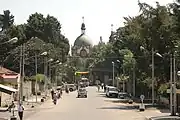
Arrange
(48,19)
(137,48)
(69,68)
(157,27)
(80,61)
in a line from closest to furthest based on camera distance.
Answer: (157,27)
(137,48)
(48,19)
(69,68)
(80,61)

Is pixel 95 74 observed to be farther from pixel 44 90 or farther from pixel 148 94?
pixel 148 94

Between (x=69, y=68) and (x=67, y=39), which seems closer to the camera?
(x=67, y=39)

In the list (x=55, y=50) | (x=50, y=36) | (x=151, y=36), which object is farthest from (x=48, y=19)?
(x=151, y=36)

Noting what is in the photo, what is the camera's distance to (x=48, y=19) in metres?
125

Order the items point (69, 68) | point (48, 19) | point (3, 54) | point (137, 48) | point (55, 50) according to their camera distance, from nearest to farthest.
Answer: point (137, 48) → point (3, 54) → point (55, 50) → point (48, 19) → point (69, 68)

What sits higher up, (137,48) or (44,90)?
(137,48)

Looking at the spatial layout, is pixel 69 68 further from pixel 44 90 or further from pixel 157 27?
pixel 157 27

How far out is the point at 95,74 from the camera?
17350 cm

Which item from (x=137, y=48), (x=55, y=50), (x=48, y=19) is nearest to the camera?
(x=137, y=48)

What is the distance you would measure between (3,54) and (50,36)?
1195 inches

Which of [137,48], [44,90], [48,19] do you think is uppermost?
[48,19]

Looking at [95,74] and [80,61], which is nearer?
[95,74]

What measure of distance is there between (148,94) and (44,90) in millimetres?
29374

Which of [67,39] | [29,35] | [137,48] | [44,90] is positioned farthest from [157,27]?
[67,39]
